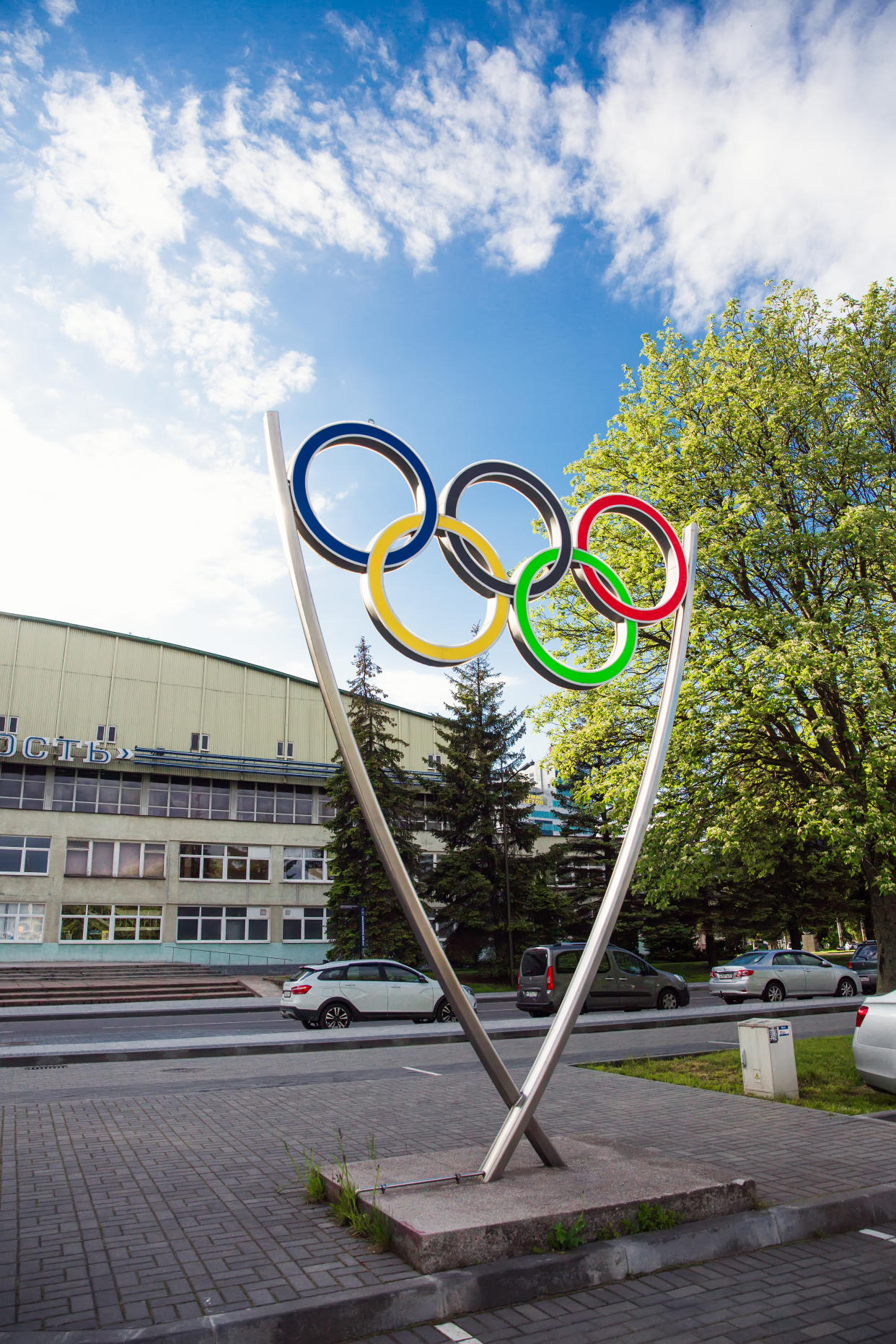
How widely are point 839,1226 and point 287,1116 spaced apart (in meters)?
5.42

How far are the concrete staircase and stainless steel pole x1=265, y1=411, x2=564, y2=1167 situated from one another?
82.2 ft

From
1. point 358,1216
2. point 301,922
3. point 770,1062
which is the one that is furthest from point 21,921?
point 358,1216

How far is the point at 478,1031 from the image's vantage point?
621 cm

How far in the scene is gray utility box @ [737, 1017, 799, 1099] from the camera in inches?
389

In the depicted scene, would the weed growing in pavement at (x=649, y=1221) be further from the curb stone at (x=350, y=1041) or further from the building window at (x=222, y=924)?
the building window at (x=222, y=924)

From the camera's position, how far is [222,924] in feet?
138

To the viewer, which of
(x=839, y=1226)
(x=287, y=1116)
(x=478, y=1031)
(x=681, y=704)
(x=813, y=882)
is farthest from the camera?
(x=813, y=882)

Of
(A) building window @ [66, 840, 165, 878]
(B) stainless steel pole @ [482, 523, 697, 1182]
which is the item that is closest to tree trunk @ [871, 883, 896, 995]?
(B) stainless steel pole @ [482, 523, 697, 1182]

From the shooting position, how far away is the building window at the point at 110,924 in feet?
128

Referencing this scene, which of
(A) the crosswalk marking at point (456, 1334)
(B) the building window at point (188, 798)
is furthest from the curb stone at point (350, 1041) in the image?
(B) the building window at point (188, 798)

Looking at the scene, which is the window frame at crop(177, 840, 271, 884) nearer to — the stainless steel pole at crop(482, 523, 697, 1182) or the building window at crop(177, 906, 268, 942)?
the building window at crop(177, 906, 268, 942)

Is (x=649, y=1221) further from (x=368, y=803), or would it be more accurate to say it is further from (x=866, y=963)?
(x=866, y=963)

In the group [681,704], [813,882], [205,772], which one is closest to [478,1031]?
[681,704]

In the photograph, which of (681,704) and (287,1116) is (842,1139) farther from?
(681,704)
